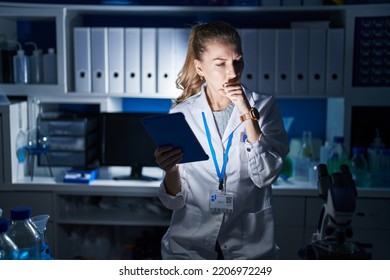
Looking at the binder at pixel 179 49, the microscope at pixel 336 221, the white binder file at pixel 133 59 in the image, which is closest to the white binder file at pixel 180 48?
the binder at pixel 179 49

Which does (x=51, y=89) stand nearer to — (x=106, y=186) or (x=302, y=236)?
(x=106, y=186)

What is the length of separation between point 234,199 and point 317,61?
93cm

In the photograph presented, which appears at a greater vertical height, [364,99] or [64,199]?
[364,99]

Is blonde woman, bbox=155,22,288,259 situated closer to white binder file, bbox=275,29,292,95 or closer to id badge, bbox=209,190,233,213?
id badge, bbox=209,190,233,213

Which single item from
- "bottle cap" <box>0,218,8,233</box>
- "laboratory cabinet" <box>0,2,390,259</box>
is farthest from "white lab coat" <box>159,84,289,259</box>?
"laboratory cabinet" <box>0,2,390,259</box>

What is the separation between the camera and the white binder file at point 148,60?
7.15 ft

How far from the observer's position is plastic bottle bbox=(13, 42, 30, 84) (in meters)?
2.25

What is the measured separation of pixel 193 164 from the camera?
4.90ft

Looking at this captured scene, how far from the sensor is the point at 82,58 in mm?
2229

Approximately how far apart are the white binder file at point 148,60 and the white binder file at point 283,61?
0.50 m

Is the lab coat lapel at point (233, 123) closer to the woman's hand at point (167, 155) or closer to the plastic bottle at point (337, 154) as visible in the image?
the woman's hand at point (167, 155)

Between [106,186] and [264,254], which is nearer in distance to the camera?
[264,254]
